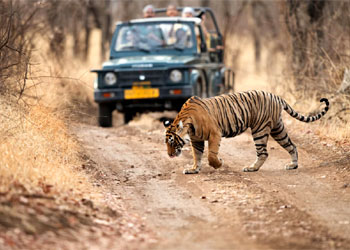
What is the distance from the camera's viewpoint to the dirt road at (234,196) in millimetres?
5211

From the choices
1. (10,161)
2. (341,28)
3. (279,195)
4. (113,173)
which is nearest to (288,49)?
(341,28)

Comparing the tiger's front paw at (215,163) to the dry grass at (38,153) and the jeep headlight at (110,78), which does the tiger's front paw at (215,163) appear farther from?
the jeep headlight at (110,78)

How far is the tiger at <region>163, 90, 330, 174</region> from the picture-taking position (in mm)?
7634

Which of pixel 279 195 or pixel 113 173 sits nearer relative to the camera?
pixel 279 195

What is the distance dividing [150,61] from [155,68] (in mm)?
289

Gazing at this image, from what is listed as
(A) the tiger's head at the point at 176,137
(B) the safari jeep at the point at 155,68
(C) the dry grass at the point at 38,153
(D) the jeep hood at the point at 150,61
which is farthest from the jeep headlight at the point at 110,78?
(A) the tiger's head at the point at 176,137

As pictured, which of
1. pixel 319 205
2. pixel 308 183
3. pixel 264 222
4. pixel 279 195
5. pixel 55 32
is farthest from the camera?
pixel 55 32

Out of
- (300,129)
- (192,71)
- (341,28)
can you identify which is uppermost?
(341,28)

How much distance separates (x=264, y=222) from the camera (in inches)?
222

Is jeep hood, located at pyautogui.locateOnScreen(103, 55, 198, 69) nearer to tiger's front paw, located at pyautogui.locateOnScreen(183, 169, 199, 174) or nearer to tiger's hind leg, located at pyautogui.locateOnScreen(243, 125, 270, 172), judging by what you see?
tiger's hind leg, located at pyautogui.locateOnScreen(243, 125, 270, 172)

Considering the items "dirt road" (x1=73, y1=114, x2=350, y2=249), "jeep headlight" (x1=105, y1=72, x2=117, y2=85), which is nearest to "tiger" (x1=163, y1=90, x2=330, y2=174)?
"dirt road" (x1=73, y1=114, x2=350, y2=249)

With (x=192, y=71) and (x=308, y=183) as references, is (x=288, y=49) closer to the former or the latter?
(x=192, y=71)

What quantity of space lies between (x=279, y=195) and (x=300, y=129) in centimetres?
479

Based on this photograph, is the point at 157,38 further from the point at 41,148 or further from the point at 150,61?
the point at 41,148
